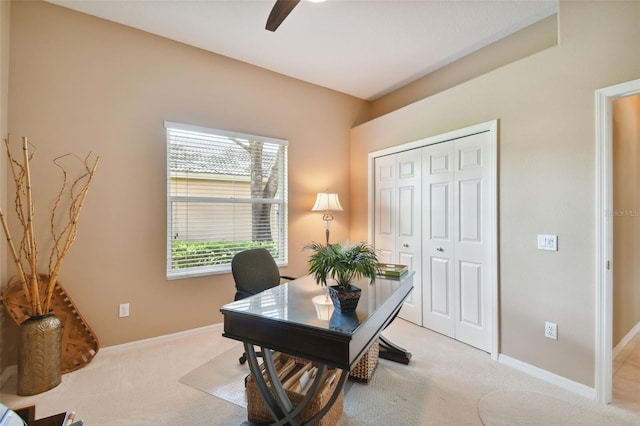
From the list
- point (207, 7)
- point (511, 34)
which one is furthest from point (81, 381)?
point (511, 34)

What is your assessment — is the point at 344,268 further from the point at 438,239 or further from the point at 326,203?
the point at 326,203

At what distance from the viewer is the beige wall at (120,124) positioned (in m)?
Result: 2.33

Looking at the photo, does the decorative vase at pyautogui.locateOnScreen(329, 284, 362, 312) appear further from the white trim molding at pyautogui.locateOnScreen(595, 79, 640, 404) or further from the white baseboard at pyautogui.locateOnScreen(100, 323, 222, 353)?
the white baseboard at pyautogui.locateOnScreen(100, 323, 222, 353)

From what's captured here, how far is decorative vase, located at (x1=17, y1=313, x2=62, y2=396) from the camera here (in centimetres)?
199

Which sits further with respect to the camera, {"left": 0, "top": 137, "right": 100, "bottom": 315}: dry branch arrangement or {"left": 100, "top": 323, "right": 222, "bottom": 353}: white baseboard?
{"left": 100, "top": 323, "right": 222, "bottom": 353}: white baseboard

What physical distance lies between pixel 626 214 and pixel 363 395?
2844 mm

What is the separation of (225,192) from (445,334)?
2.83 metres

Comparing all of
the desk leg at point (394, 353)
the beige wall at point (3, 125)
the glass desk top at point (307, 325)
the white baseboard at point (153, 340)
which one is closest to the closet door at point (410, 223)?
the desk leg at point (394, 353)

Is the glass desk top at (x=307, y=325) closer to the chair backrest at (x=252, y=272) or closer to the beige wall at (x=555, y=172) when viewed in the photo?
the chair backrest at (x=252, y=272)

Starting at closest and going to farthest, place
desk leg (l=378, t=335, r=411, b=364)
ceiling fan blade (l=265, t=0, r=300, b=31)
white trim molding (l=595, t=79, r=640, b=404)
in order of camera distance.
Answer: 1. ceiling fan blade (l=265, t=0, r=300, b=31)
2. white trim molding (l=595, t=79, r=640, b=404)
3. desk leg (l=378, t=335, r=411, b=364)

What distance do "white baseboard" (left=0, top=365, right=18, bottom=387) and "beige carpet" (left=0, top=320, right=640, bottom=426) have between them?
0.04m

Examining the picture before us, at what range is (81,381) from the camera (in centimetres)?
215

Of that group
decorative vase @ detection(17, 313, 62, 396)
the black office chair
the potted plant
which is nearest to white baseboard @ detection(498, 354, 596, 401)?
the potted plant

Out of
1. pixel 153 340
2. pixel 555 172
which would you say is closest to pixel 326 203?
pixel 555 172
